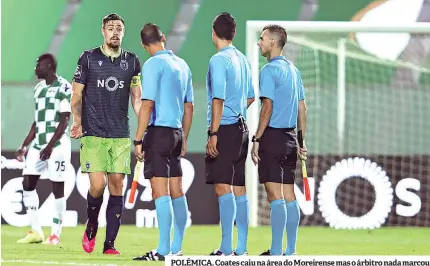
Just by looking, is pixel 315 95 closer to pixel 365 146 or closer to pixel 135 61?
pixel 365 146

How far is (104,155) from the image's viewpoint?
865 cm

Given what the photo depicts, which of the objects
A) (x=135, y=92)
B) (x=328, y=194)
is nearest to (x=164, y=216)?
(x=135, y=92)

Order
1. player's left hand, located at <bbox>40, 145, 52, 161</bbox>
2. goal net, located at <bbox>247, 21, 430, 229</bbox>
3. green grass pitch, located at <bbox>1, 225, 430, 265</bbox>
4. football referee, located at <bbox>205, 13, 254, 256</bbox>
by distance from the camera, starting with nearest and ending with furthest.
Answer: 1. football referee, located at <bbox>205, 13, 254, 256</bbox>
2. green grass pitch, located at <bbox>1, 225, 430, 265</bbox>
3. player's left hand, located at <bbox>40, 145, 52, 161</bbox>
4. goal net, located at <bbox>247, 21, 430, 229</bbox>

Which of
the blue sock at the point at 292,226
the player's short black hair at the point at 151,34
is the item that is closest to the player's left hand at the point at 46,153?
the player's short black hair at the point at 151,34

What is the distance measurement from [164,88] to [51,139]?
2156 millimetres

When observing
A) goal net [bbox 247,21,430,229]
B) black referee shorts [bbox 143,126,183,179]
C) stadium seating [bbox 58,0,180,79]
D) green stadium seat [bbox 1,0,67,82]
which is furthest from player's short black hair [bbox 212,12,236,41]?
green stadium seat [bbox 1,0,67,82]

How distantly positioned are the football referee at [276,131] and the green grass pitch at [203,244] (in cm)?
102

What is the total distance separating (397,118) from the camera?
44.4 ft

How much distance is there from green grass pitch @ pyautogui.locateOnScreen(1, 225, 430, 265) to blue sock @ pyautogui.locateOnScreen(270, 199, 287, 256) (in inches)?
37.9

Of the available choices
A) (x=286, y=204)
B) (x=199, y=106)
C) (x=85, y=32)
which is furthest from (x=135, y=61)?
(x=85, y=32)

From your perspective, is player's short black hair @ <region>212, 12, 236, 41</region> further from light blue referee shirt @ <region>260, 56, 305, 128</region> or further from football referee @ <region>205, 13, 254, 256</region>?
light blue referee shirt @ <region>260, 56, 305, 128</region>

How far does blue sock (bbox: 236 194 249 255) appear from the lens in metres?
8.27

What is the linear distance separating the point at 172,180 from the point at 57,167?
209cm

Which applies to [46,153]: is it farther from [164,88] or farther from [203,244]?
[164,88]
